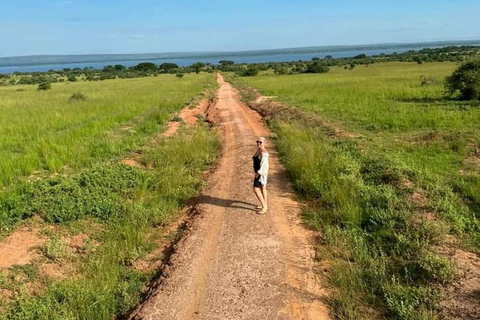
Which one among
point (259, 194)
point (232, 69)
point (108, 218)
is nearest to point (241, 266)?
point (259, 194)

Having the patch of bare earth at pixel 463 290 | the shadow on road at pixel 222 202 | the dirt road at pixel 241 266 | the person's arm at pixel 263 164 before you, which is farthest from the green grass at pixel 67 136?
the patch of bare earth at pixel 463 290

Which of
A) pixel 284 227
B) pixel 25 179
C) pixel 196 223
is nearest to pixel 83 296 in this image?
pixel 196 223

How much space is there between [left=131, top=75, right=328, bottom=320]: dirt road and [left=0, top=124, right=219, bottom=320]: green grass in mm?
663

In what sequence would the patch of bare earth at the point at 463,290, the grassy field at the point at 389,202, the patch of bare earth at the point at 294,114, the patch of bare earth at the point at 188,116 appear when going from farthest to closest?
the patch of bare earth at the point at 188,116, the patch of bare earth at the point at 294,114, the grassy field at the point at 389,202, the patch of bare earth at the point at 463,290

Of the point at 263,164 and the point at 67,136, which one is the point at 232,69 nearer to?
the point at 67,136

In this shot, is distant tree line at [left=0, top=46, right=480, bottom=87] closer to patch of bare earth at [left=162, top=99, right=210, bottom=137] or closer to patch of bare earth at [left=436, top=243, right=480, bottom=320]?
patch of bare earth at [left=162, top=99, right=210, bottom=137]

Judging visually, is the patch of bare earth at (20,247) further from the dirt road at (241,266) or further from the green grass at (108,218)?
the dirt road at (241,266)

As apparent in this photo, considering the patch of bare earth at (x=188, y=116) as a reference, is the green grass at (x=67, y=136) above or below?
above

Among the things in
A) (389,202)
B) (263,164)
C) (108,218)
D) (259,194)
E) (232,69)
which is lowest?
Answer: (108,218)

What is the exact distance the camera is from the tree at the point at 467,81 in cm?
2323

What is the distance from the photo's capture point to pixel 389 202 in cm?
795

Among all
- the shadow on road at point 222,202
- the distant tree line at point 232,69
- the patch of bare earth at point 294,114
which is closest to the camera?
the shadow on road at point 222,202

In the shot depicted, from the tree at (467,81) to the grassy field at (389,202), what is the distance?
22.4 ft

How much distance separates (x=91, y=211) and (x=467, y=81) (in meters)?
22.7
